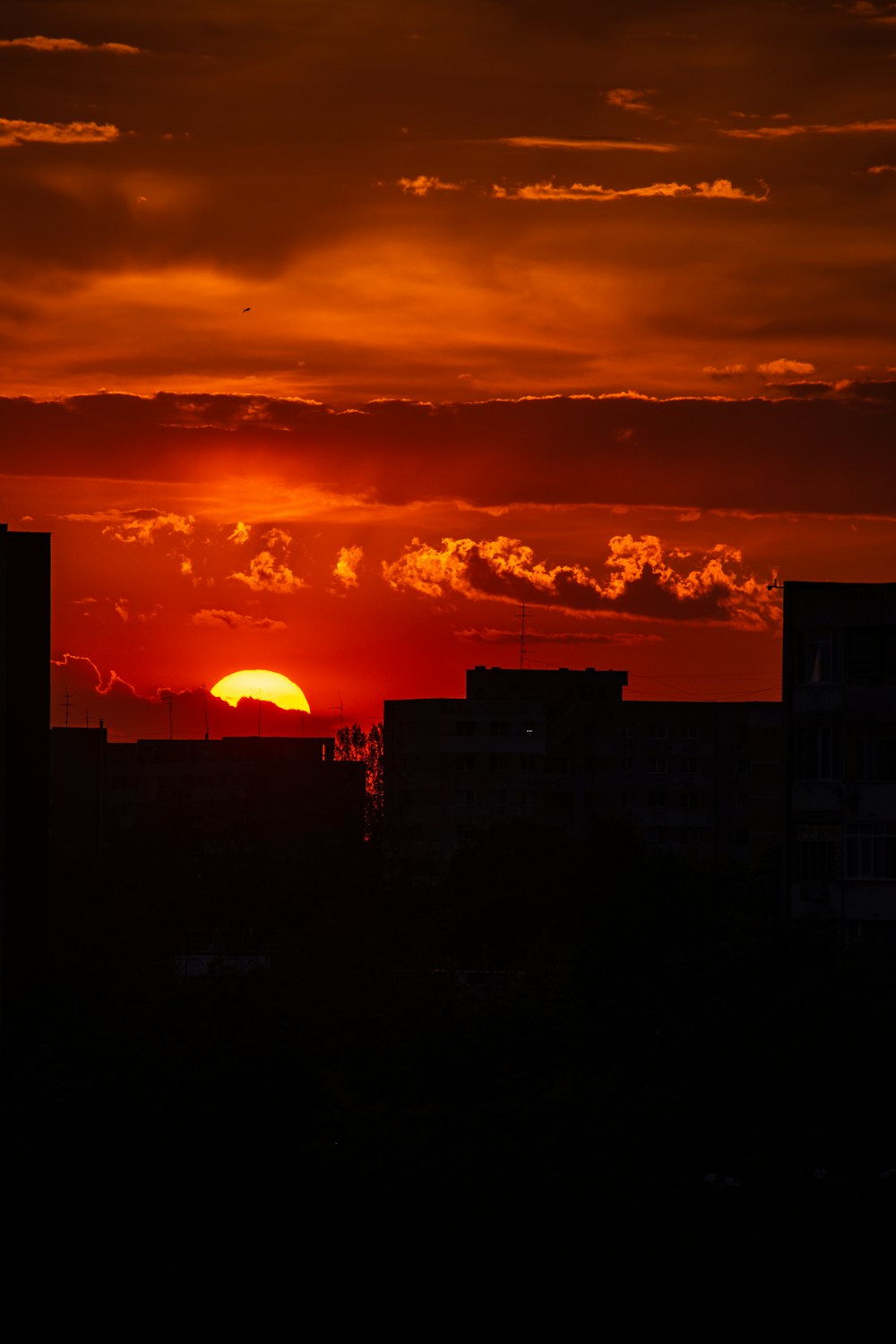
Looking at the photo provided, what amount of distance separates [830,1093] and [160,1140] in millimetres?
14181

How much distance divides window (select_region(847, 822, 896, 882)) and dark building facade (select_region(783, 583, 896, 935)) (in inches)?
0.9

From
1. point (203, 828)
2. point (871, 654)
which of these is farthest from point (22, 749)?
point (203, 828)

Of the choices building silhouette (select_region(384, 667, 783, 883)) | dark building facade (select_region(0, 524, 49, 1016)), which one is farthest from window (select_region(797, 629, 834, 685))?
building silhouette (select_region(384, 667, 783, 883))

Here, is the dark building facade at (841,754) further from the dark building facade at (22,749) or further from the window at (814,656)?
the dark building facade at (22,749)

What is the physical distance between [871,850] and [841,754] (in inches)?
98.9

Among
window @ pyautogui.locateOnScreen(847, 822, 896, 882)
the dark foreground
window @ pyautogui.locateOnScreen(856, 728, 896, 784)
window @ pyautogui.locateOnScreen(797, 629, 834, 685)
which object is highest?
window @ pyautogui.locateOnScreen(797, 629, 834, 685)

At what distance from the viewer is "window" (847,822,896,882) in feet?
152

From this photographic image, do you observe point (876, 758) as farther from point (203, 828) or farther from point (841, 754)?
point (203, 828)

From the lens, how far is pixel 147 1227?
1307 inches

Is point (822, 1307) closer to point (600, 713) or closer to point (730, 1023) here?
point (730, 1023)

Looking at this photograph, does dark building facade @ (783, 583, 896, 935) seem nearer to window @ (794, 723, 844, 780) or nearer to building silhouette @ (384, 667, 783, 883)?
window @ (794, 723, 844, 780)

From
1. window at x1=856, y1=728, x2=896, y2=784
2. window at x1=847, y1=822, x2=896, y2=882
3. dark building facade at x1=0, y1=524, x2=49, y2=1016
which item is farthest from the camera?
window at x1=856, y1=728, x2=896, y2=784

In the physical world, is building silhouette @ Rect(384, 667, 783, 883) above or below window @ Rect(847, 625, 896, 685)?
below

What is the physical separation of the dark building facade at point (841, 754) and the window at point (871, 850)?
0.07ft
